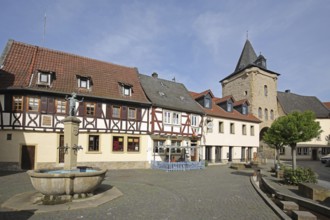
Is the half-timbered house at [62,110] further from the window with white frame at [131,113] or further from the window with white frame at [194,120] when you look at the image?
the window with white frame at [194,120]

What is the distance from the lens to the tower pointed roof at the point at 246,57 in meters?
42.2

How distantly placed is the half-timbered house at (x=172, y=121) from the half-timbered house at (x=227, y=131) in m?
1.59

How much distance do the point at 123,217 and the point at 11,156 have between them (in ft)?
47.6

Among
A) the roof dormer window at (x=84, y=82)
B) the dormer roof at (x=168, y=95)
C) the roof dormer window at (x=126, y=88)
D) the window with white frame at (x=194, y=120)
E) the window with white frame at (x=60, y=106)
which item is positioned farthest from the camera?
the window with white frame at (x=194, y=120)

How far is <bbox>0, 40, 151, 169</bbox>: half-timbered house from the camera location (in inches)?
721

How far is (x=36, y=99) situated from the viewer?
741 inches

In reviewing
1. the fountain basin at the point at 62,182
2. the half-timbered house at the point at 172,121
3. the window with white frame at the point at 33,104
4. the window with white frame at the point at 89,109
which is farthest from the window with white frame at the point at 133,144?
the fountain basin at the point at 62,182

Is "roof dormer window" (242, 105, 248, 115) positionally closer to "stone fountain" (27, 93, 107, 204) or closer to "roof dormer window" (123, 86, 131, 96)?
"roof dormer window" (123, 86, 131, 96)

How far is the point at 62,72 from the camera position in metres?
21.2

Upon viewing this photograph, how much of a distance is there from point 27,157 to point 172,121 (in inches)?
490

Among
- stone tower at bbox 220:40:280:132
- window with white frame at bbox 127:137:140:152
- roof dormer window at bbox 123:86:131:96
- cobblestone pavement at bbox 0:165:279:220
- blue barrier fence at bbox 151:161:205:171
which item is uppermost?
stone tower at bbox 220:40:280:132

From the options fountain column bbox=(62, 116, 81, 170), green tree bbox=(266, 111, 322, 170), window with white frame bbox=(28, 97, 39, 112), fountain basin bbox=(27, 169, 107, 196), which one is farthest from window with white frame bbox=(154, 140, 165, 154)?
fountain basin bbox=(27, 169, 107, 196)

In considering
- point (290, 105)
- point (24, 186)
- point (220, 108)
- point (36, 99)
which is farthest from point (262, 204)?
point (290, 105)

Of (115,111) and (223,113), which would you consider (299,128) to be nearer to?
(115,111)
